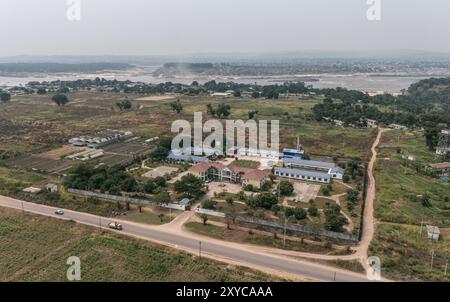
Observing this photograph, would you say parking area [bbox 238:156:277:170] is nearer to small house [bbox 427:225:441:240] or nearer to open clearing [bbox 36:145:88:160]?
small house [bbox 427:225:441:240]

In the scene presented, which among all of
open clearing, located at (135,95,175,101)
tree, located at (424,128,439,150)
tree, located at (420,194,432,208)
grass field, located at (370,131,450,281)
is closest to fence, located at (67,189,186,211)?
grass field, located at (370,131,450,281)

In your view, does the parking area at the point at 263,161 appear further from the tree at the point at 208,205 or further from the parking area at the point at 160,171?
the tree at the point at 208,205

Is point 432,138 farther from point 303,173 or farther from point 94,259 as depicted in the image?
point 94,259

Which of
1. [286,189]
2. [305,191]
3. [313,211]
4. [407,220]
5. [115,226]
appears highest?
[286,189]

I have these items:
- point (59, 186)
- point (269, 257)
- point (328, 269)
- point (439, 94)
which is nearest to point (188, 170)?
point (59, 186)

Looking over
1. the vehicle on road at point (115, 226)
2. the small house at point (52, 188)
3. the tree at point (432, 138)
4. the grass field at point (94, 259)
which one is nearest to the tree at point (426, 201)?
the grass field at point (94, 259)

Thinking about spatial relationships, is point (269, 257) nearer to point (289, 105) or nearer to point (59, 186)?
point (59, 186)

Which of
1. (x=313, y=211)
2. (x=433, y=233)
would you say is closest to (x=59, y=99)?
(x=313, y=211)
